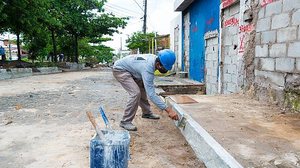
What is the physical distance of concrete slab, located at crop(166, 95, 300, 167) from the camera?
107 inches

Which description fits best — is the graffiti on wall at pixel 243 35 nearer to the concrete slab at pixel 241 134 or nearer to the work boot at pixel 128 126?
the concrete slab at pixel 241 134

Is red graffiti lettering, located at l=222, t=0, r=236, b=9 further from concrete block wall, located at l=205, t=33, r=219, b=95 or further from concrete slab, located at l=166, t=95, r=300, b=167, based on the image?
concrete slab, located at l=166, t=95, r=300, b=167

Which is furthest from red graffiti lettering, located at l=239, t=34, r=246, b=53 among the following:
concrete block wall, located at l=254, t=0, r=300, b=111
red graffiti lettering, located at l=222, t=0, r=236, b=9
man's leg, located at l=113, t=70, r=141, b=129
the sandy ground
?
man's leg, located at l=113, t=70, r=141, b=129

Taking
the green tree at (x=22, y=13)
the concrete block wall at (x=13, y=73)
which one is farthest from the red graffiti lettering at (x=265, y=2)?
the concrete block wall at (x=13, y=73)

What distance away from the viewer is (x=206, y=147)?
312 cm

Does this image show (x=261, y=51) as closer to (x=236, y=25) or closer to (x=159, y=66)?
(x=236, y=25)

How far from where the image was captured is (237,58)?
7129 millimetres

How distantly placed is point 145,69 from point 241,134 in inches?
58.7

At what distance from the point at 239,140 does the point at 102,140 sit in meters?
1.47

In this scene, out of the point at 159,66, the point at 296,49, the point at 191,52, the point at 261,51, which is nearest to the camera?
the point at 159,66

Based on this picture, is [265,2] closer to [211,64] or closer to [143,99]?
[143,99]

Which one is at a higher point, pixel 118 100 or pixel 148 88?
pixel 148 88

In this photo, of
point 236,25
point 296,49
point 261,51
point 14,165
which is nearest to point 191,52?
point 236,25

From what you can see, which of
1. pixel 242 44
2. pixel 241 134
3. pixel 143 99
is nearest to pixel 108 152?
pixel 241 134
